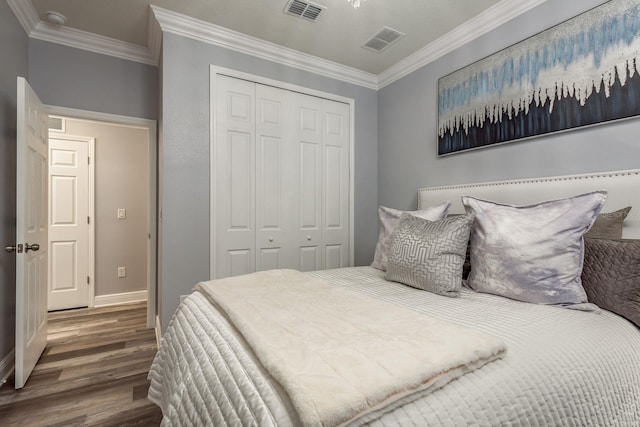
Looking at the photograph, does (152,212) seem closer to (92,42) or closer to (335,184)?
(92,42)

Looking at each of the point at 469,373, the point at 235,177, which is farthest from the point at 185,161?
the point at 469,373

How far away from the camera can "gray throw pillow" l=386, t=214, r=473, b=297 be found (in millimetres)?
1607

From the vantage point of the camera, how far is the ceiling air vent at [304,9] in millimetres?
2318

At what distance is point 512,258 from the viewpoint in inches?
58.1

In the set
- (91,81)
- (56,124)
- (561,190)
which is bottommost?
(561,190)

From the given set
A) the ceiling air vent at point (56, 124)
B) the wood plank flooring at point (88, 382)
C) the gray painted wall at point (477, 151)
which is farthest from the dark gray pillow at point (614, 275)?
the ceiling air vent at point (56, 124)

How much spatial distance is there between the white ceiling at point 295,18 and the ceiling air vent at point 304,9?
49 mm

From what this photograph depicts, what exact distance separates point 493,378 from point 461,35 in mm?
2695

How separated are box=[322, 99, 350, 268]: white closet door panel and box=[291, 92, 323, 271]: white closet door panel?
0.24 ft

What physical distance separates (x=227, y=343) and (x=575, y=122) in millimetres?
2293

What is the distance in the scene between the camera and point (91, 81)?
9.16ft

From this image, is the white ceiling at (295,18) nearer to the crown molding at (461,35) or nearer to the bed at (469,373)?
the crown molding at (461,35)

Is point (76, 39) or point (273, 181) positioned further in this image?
point (273, 181)

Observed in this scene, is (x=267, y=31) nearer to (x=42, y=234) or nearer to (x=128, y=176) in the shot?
(x=42, y=234)
